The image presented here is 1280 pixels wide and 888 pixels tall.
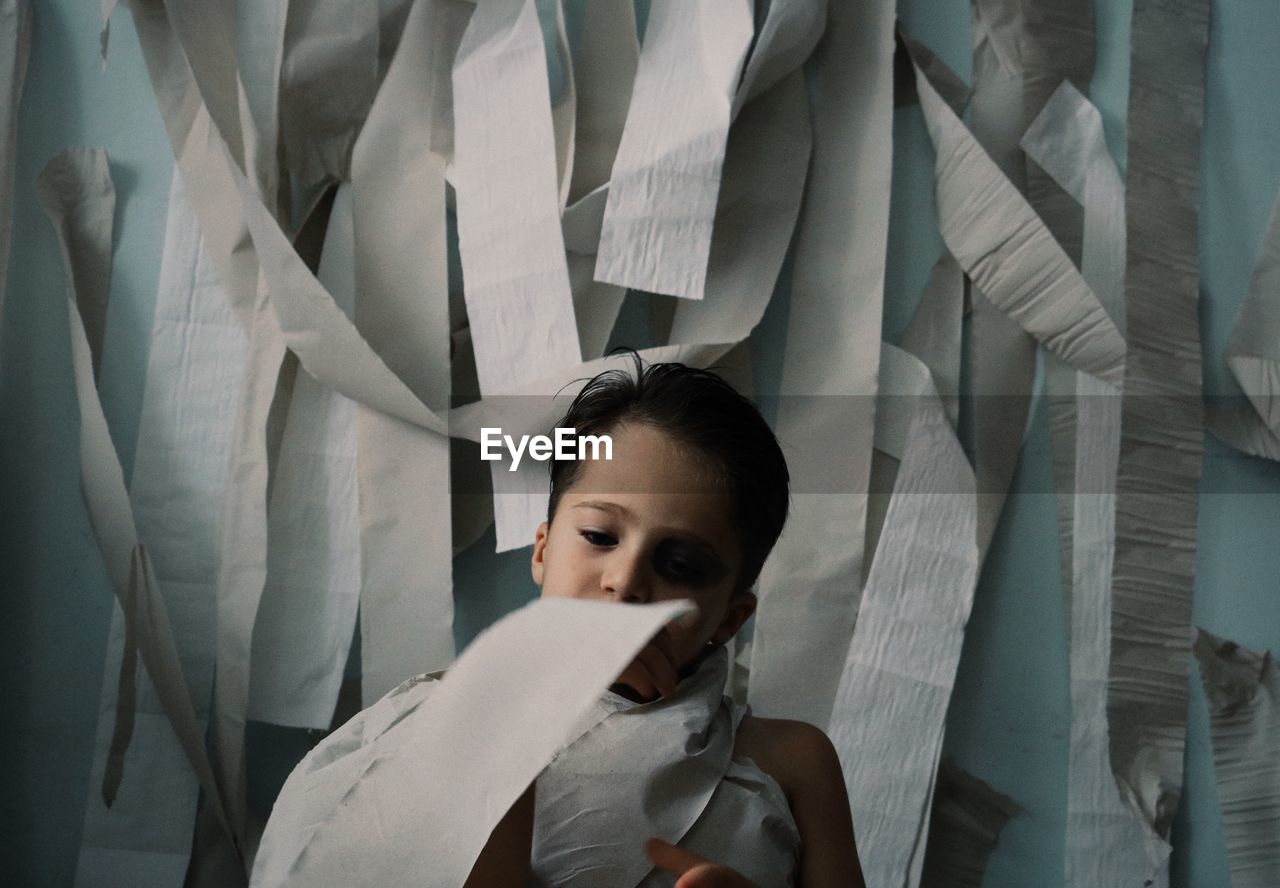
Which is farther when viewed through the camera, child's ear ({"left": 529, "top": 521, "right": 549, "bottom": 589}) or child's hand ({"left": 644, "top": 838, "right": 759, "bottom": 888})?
child's ear ({"left": 529, "top": 521, "right": 549, "bottom": 589})

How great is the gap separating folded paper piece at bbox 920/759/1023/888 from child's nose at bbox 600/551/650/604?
42 centimetres

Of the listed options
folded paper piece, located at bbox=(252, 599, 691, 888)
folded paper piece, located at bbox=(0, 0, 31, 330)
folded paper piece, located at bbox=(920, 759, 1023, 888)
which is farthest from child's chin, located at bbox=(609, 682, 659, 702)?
folded paper piece, located at bbox=(0, 0, 31, 330)

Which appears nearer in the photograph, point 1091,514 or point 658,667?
point 658,667

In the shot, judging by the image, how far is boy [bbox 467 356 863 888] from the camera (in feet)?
1.67

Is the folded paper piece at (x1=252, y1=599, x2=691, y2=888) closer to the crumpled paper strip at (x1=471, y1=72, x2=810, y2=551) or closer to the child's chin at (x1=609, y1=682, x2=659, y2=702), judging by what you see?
the child's chin at (x1=609, y1=682, x2=659, y2=702)

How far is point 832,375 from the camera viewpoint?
84 cm

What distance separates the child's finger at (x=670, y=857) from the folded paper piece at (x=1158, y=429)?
48cm

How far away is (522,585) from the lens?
2.88 feet

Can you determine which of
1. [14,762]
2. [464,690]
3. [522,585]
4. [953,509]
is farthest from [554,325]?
[14,762]

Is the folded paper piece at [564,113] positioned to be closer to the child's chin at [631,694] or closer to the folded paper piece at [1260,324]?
the child's chin at [631,694]

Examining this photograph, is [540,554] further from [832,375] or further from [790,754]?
[832,375]

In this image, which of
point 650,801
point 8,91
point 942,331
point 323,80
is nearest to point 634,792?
point 650,801

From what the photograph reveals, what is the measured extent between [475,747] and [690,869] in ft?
0.43

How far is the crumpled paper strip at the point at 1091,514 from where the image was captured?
0.83m
